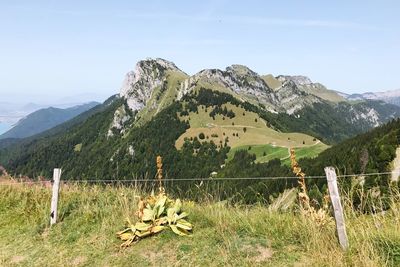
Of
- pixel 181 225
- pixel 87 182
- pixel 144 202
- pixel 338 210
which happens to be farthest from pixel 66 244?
pixel 338 210

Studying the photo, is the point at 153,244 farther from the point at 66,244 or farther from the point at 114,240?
the point at 66,244

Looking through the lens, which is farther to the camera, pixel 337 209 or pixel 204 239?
pixel 204 239

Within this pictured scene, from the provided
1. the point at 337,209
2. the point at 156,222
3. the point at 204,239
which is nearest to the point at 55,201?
the point at 156,222

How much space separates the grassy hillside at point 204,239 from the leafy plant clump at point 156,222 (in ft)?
0.57

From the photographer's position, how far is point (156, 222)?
10.2 m

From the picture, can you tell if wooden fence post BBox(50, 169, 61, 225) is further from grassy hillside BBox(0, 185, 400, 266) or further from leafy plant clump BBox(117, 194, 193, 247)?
leafy plant clump BBox(117, 194, 193, 247)

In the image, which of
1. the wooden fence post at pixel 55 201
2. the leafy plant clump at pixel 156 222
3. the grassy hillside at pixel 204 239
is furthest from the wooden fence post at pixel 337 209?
the wooden fence post at pixel 55 201

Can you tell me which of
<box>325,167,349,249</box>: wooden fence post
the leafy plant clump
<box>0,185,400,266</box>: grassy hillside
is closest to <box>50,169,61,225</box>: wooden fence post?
<box>0,185,400,266</box>: grassy hillside

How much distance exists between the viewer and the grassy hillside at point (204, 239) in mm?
7973

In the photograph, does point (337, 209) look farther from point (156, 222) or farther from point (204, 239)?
point (156, 222)

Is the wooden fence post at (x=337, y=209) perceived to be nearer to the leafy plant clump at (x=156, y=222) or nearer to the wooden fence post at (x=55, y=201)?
the leafy plant clump at (x=156, y=222)

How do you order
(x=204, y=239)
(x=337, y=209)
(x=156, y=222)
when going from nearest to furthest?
(x=337, y=209)
(x=204, y=239)
(x=156, y=222)

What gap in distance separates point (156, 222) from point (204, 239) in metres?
1.35

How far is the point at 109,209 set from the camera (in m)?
12.0
